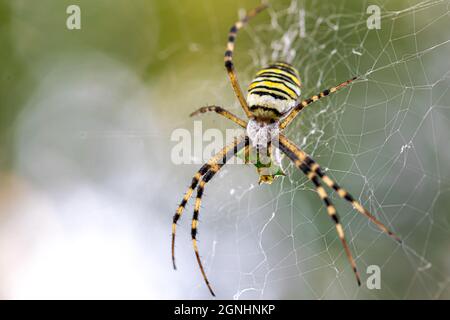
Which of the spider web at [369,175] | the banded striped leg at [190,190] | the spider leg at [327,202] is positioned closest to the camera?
the spider leg at [327,202]

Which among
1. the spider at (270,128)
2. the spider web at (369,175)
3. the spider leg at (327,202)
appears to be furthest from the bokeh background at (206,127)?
the spider leg at (327,202)

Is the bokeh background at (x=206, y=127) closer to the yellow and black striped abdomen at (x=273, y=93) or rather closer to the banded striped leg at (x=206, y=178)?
the banded striped leg at (x=206, y=178)

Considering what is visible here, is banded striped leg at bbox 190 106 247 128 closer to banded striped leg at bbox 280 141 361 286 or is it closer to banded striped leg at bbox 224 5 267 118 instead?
banded striped leg at bbox 224 5 267 118

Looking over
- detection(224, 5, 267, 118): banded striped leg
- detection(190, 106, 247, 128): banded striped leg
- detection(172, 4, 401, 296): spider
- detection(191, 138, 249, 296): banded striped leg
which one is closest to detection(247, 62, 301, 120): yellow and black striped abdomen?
detection(172, 4, 401, 296): spider

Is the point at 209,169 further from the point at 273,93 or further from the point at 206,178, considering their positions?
the point at 273,93

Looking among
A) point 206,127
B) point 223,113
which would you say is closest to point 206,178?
point 223,113

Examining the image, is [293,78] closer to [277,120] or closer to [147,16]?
[277,120]
